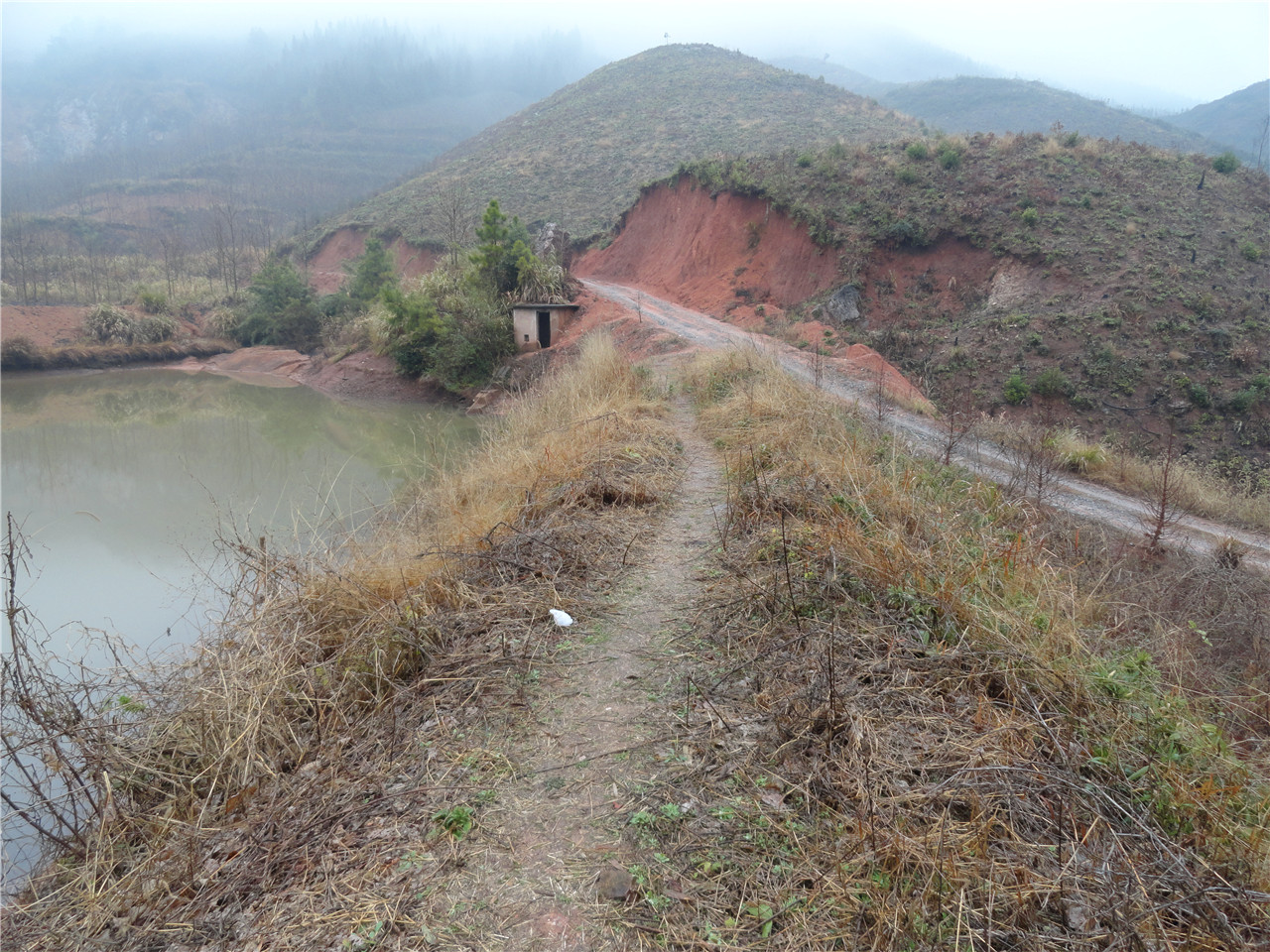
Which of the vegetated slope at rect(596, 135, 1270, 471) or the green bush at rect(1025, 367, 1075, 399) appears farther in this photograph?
the green bush at rect(1025, 367, 1075, 399)

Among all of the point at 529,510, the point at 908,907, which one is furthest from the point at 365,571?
the point at 908,907

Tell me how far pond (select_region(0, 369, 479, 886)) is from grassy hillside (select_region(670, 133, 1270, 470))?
12309 millimetres

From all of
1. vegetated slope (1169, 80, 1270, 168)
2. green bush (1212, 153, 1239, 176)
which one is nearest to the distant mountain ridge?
vegetated slope (1169, 80, 1270, 168)

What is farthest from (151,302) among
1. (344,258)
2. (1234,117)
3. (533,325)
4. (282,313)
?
(1234,117)

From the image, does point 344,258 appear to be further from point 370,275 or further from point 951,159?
point 951,159

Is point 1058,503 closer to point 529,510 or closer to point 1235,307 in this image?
point 529,510

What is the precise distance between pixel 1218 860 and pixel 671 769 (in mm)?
1955

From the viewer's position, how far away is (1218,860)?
232cm

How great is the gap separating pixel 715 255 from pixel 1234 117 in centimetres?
9858

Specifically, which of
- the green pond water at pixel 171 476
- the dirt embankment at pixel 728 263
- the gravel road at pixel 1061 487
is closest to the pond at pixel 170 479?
the green pond water at pixel 171 476

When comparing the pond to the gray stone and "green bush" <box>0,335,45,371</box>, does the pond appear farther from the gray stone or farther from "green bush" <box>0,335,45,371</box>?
the gray stone

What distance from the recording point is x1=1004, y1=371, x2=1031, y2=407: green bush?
15.6 metres

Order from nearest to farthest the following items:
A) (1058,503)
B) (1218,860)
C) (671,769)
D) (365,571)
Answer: (1218,860) → (671,769) → (365,571) → (1058,503)

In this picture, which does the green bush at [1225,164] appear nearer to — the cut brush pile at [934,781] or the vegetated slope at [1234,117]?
the cut brush pile at [934,781]
